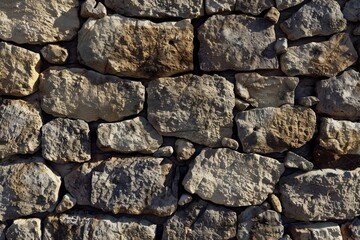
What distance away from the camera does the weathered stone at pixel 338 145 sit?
74.9 inches

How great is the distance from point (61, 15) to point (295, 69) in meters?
1.05

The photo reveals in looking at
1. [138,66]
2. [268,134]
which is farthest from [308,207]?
[138,66]

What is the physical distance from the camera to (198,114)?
74.0 inches

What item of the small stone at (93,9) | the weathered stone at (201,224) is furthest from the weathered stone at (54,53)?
the weathered stone at (201,224)

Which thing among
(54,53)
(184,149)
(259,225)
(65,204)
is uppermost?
(54,53)

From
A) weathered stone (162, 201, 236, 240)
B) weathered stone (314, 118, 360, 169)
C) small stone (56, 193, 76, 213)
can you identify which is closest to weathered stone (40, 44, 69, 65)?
small stone (56, 193, 76, 213)

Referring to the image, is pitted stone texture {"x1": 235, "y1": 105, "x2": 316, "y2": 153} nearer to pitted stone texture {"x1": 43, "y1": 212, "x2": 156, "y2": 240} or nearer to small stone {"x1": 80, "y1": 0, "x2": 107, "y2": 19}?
pitted stone texture {"x1": 43, "y1": 212, "x2": 156, "y2": 240}

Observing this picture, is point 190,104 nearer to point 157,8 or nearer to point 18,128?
point 157,8

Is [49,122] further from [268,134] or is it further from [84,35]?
[268,134]

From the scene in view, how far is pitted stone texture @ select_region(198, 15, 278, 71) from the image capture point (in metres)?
1.88

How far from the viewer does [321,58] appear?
1904 mm

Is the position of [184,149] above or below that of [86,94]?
below

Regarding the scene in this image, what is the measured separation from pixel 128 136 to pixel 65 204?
1.34 feet

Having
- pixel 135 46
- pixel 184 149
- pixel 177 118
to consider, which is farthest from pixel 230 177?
Answer: pixel 135 46
